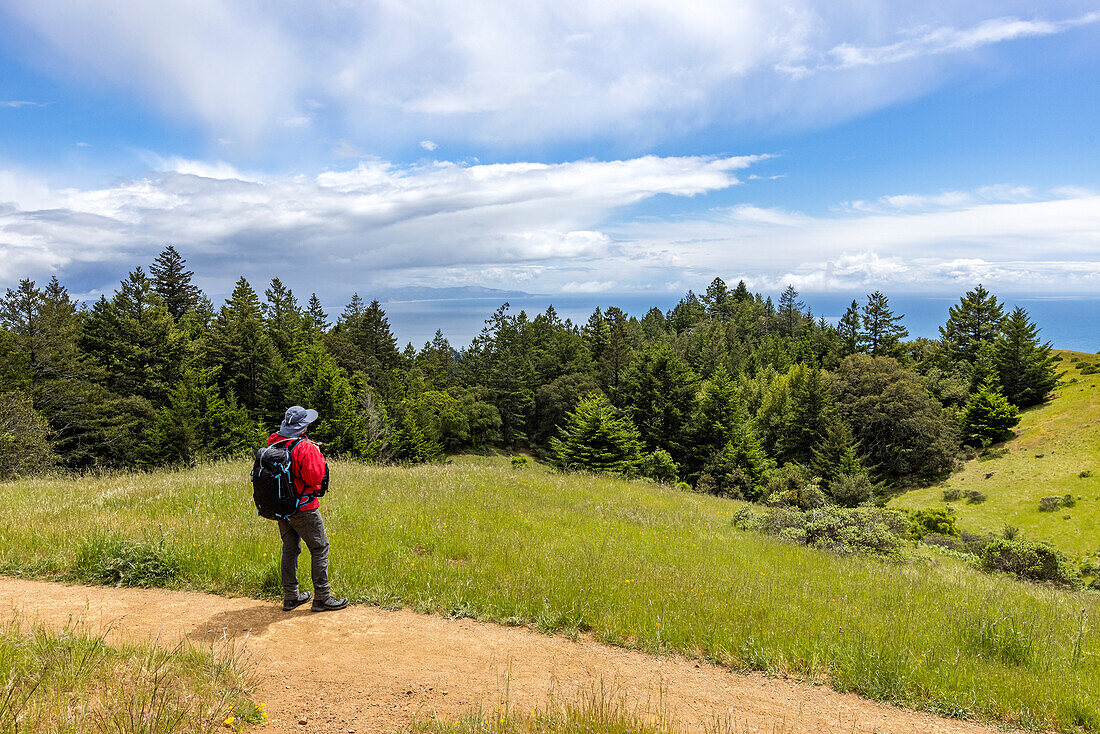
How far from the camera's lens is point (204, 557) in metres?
7.46

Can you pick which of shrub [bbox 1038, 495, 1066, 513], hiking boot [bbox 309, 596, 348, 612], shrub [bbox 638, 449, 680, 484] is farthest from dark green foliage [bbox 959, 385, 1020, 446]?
hiking boot [bbox 309, 596, 348, 612]

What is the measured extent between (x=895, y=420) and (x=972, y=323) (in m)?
39.8

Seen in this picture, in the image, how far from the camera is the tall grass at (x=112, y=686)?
3273 millimetres

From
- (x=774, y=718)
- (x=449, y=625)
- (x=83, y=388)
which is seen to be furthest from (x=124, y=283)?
(x=774, y=718)

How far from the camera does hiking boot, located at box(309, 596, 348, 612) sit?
6.27m

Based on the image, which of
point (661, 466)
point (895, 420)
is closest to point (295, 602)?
point (661, 466)

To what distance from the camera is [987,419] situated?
57.9m

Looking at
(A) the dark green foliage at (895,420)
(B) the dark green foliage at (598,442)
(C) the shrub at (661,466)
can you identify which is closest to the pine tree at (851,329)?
(A) the dark green foliage at (895,420)

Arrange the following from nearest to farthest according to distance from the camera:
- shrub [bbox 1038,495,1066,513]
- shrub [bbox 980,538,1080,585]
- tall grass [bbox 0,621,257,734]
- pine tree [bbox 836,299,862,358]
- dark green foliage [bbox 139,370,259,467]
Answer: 1. tall grass [bbox 0,621,257,734]
2. shrub [bbox 980,538,1080,585]
3. dark green foliage [bbox 139,370,259,467]
4. shrub [bbox 1038,495,1066,513]
5. pine tree [bbox 836,299,862,358]

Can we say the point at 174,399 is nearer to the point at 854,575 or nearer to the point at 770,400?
the point at 854,575

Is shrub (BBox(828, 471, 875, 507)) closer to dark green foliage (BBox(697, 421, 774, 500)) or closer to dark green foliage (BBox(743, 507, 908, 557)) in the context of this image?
dark green foliage (BBox(697, 421, 774, 500))

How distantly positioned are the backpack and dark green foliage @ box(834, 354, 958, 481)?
202 ft

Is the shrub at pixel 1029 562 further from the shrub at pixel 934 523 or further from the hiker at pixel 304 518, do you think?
the hiker at pixel 304 518

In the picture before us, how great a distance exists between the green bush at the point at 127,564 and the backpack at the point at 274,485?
8.59 ft
